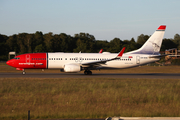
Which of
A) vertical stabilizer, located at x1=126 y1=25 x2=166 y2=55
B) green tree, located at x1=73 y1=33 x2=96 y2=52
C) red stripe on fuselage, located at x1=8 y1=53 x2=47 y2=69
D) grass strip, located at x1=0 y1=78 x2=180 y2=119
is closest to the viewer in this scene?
grass strip, located at x1=0 y1=78 x2=180 y2=119

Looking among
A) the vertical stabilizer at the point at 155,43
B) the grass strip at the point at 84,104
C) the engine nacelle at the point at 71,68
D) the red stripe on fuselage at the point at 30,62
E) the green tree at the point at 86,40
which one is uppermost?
the green tree at the point at 86,40

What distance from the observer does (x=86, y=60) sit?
3472 cm

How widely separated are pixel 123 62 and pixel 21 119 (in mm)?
27158

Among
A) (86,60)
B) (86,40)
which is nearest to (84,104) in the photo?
(86,60)

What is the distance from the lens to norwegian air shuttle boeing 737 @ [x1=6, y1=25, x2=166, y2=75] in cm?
3344

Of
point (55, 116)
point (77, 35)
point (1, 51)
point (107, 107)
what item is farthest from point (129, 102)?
point (77, 35)

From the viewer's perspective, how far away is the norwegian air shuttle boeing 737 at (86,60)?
33.4 metres

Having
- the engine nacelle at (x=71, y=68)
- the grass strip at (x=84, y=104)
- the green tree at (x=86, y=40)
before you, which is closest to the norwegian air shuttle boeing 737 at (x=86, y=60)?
the engine nacelle at (x=71, y=68)

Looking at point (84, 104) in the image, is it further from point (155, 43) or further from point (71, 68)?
point (155, 43)

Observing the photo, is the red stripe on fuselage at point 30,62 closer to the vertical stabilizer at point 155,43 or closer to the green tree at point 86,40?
the vertical stabilizer at point 155,43

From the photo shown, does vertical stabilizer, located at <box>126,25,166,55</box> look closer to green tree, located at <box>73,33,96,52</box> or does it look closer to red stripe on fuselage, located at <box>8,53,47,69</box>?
red stripe on fuselage, located at <box>8,53,47,69</box>

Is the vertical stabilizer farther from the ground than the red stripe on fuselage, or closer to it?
farther from the ground

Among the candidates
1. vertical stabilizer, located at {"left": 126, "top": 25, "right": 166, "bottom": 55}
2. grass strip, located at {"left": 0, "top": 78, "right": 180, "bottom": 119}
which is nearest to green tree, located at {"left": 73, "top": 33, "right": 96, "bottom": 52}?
vertical stabilizer, located at {"left": 126, "top": 25, "right": 166, "bottom": 55}

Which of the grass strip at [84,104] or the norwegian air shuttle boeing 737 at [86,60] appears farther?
the norwegian air shuttle boeing 737 at [86,60]
